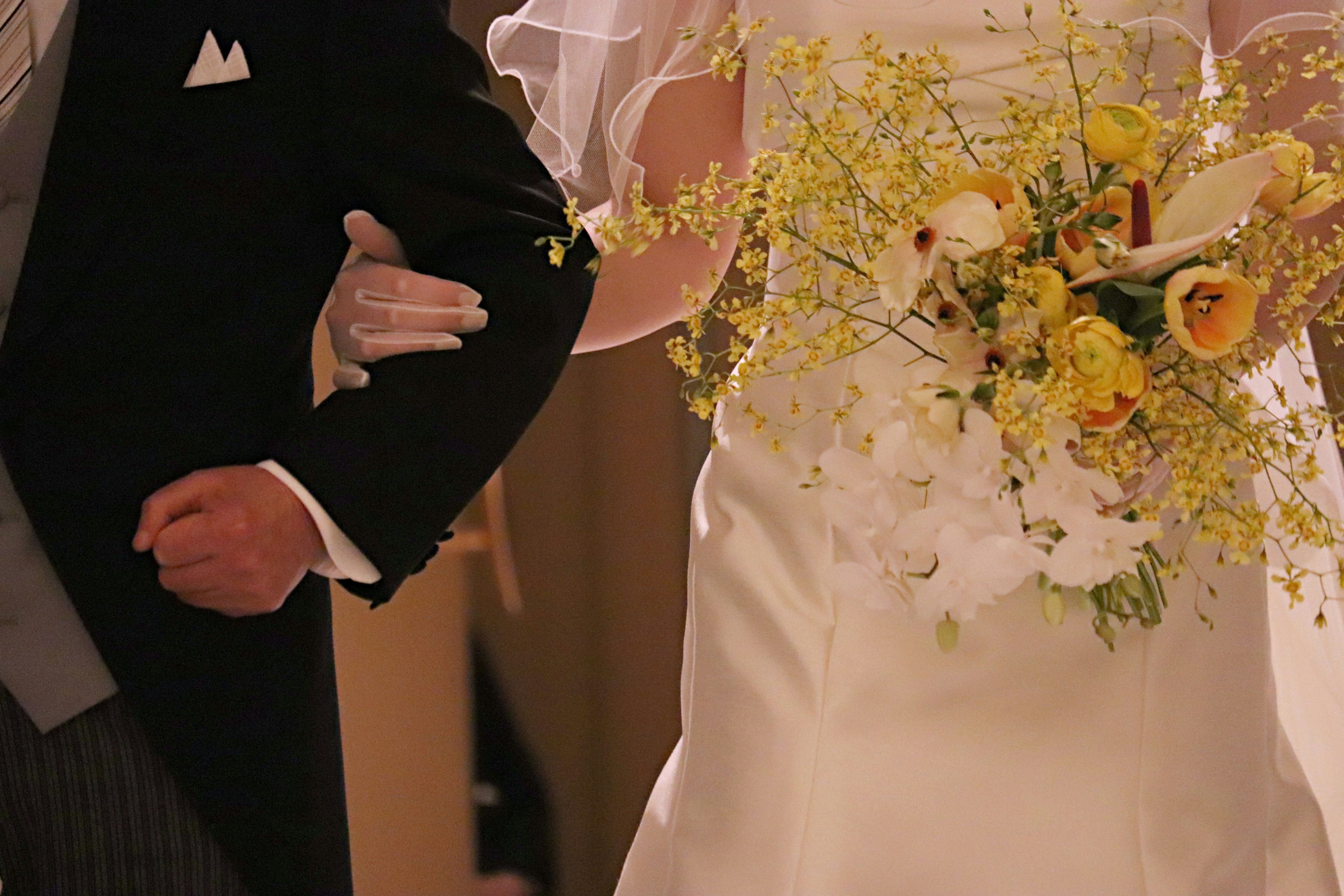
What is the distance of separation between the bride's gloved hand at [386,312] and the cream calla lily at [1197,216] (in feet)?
1.61

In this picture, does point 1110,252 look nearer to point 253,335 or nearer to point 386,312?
point 386,312

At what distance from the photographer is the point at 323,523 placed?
3.39 feet

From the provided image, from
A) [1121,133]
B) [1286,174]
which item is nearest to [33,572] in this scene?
[1121,133]

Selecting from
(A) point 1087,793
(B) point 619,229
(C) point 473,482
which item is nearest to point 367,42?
(B) point 619,229

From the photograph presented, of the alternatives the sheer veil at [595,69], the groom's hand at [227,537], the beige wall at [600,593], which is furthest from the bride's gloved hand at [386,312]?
the beige wall at [600,593]

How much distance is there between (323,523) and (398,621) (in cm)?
173

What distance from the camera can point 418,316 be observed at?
106 cm

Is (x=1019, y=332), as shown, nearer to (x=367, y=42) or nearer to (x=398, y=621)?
(x=367, y=42)

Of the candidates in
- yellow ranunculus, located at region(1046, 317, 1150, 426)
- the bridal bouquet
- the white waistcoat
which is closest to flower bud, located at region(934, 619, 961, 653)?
the bridal bouquet

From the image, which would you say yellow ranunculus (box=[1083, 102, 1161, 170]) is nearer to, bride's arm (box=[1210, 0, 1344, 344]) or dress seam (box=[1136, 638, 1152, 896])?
bride's arm (box=[1210, 0, 1344, 344])

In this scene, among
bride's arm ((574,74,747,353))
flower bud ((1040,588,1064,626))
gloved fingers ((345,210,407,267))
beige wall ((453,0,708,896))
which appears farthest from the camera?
beige wall ((453,0,708,896))

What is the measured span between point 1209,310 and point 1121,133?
147 mm

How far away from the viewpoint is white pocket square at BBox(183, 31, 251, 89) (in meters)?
1.06

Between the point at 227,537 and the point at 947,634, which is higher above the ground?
the point at 227,537
